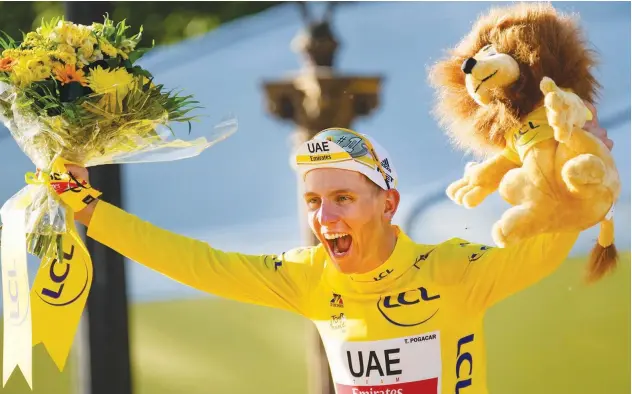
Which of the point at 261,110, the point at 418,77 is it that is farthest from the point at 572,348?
the point at 261,110

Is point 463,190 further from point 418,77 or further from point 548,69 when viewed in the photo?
point 418,77

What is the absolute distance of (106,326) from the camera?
5.02 meters

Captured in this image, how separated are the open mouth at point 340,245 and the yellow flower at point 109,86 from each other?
0.75 metres

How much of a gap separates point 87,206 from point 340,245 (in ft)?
2.60

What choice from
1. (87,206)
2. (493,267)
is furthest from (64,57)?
(493,267)

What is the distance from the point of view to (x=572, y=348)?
6.08 metres

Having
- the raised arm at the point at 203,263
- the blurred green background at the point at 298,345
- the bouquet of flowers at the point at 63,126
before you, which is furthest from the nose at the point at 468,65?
the blurred green background at the point at 298,345

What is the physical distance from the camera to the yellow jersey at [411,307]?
11.5ft

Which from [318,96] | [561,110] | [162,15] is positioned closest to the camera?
[561,110]

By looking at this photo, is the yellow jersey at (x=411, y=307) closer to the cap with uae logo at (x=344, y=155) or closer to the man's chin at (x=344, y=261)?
the man's chin at (x=344, y=261)

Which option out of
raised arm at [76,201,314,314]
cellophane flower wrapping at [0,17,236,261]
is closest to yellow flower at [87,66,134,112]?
cellophane flower wrapping at [0,17,236,261]

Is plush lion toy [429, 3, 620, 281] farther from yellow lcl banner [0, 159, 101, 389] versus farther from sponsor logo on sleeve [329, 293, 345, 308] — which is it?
yellow lcl banner [0, 159, 101, 389]

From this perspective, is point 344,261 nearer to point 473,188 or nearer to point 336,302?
point 336,302

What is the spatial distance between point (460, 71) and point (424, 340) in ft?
2.69
